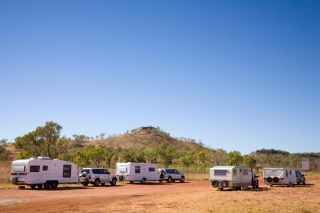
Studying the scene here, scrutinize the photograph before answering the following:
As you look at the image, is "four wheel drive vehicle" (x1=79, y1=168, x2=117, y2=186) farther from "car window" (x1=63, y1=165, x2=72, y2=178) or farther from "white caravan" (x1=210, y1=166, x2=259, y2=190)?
"white caravan" (x1=210, y1=166, x2=259, y2=190)

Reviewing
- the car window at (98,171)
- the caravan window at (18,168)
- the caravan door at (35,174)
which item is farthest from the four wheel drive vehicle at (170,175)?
the caravan window at (18,168)

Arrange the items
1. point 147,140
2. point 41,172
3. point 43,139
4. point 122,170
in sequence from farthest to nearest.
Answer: point 147,140 < point 43,139 < point 122,170 < point 41,172

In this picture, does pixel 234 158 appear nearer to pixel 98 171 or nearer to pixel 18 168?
pixel 98 171

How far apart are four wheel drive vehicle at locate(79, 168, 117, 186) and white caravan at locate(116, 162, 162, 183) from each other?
491 centimetres

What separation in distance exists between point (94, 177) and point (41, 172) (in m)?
7.02

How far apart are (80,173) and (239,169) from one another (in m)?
15.1

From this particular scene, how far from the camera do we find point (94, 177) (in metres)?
42.8

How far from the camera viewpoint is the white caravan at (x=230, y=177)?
37.1 meters

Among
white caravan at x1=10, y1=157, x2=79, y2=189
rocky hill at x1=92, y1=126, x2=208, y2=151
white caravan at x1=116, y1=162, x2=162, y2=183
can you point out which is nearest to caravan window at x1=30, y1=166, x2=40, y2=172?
white caravan at x1=10, y1=157, x2=79, y2=189

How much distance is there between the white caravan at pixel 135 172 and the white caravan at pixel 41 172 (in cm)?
1015

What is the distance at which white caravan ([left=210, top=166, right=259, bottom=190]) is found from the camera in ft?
122


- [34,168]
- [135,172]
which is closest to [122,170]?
[135,172]

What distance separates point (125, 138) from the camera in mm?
166750

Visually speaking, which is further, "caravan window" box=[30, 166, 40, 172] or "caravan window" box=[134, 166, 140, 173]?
"caravan window" box=[134, 166, 140, 173]
